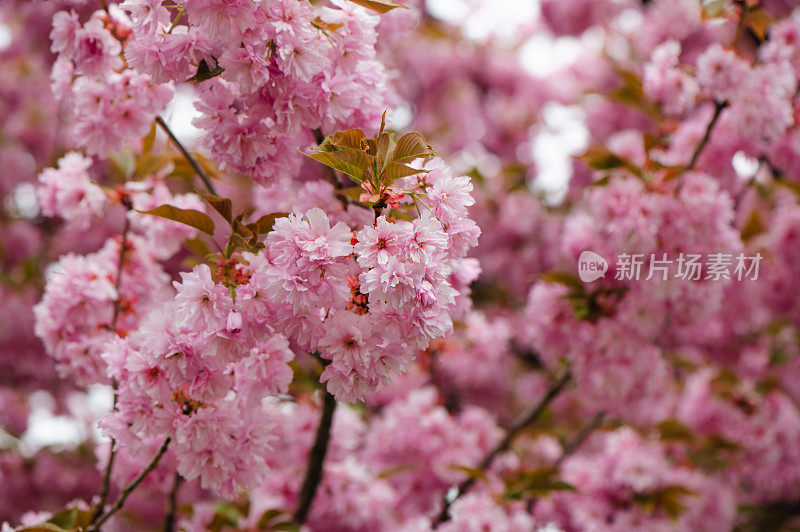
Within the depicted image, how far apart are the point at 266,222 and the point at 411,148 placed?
334 millimetres

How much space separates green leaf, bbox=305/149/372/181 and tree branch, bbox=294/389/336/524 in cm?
63

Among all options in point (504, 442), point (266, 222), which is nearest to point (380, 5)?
point (266, 222)

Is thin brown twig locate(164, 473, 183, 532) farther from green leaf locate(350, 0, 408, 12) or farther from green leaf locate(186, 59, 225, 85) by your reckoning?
green leaf locate(350, 0, 408, 12)

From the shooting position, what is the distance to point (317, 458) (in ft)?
6.04

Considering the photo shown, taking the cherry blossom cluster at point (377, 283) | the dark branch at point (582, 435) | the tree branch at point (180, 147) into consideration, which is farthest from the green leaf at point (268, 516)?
the dark branch at point (582, 435)

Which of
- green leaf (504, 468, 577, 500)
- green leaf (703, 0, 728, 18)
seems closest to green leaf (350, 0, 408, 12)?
green leaf (703, 0, 728, 18)

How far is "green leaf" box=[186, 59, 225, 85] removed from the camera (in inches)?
51.1

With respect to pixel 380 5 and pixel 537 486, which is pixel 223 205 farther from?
pixel 537 486

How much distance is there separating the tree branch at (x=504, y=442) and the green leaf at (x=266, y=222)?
1.39m

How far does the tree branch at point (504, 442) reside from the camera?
2.39 metres

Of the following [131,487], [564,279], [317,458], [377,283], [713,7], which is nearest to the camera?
[377,283]

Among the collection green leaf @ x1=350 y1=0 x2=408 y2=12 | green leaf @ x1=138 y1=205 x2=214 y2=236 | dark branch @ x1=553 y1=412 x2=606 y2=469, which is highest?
green leaf @ x1=350 y1=0 x2=408 y2=12

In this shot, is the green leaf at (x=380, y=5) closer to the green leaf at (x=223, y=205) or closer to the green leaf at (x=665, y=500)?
the green leaf at (x=223, y=205)

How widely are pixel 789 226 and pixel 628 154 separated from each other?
83cm
